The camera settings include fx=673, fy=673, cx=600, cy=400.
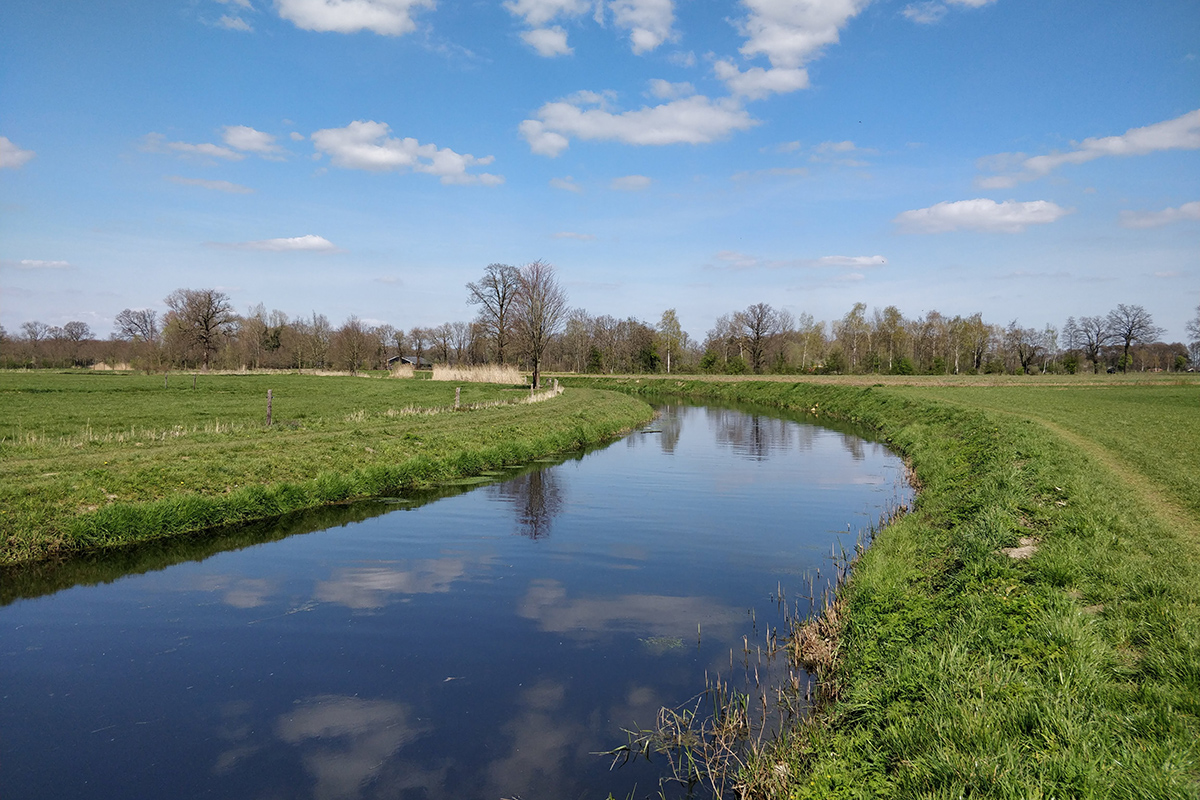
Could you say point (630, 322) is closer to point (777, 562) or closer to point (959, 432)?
point (959, 432)

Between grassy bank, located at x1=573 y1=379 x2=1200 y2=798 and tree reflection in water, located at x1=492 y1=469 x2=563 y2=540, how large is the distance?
690 cm

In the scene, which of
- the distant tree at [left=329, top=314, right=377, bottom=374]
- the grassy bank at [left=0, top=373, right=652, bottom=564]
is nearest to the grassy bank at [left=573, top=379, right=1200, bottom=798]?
the grassy bank at [left=0, top=373, right=652, bottom=564]

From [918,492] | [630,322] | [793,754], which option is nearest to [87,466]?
[793,754]

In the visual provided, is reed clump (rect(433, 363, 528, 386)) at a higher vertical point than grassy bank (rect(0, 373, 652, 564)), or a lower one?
higher

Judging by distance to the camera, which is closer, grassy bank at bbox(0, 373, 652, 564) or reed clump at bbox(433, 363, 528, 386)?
grassy bank at bbox(0, 373, 652, 564)

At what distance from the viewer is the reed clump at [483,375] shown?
58.3 meters

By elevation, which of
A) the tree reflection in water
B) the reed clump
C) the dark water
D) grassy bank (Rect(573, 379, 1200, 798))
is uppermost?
the reed clump

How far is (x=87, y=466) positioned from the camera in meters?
14.8

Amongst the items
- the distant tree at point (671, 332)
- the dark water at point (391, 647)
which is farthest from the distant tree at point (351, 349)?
the dark water at point (391, 647)

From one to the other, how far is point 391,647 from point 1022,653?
22.7ft

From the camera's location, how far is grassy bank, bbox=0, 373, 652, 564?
41.4 ft

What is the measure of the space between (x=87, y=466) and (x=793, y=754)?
52.2 ft

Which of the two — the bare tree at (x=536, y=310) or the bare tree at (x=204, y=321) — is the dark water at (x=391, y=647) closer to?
the bare tree at (x=536, y=310)

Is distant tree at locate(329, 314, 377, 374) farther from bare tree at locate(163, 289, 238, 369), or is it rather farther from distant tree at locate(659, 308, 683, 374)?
distant tree at locate(659, 308, 683, 374)
